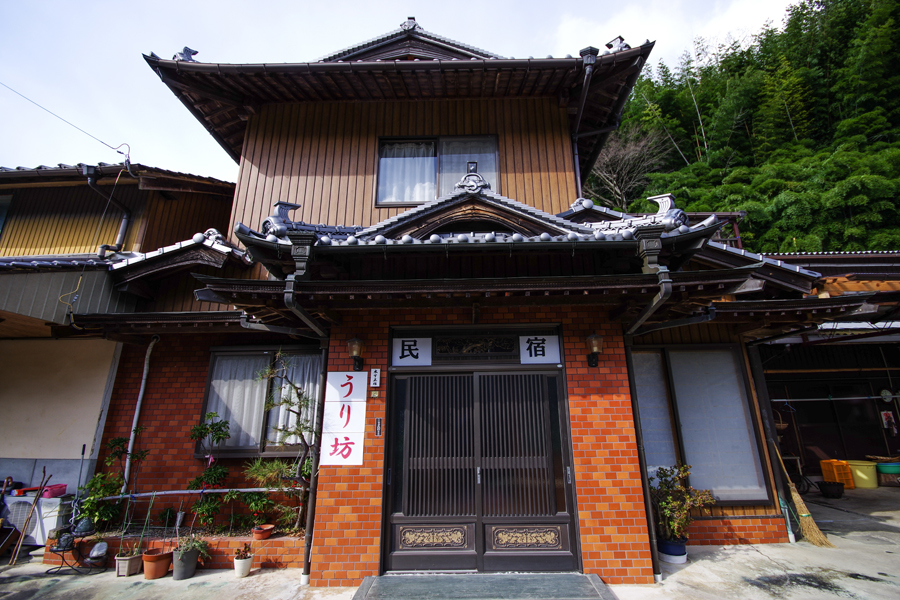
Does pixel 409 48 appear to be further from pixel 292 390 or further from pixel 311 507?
pixel 311 507

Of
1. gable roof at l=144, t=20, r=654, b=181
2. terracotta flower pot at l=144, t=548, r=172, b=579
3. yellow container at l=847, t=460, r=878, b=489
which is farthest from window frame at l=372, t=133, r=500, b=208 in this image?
yellow container at l=847, t=460, r=878, b=489

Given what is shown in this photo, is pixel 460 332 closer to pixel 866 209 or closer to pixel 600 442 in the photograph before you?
pixel 600 442

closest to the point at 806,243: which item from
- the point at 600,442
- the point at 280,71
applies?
the point at 600,442

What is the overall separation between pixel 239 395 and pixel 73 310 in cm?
278

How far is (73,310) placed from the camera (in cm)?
637

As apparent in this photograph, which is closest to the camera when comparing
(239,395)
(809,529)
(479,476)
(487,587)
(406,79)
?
(487,587)

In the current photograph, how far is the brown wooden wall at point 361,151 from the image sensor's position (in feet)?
25.0

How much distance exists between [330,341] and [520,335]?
103 inches

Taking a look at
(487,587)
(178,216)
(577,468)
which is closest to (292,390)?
(487,587)

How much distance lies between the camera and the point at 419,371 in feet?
18.4

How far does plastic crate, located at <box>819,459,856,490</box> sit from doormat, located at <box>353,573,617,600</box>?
390 inches

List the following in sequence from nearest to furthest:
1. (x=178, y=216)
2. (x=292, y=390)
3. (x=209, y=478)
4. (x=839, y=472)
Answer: (x=209, y=478), (x=292, y=390), (x=178, y=216), (x=839, y=472)

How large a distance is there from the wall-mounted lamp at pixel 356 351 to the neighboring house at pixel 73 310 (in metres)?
3.11

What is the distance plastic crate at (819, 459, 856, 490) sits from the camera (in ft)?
33.9
